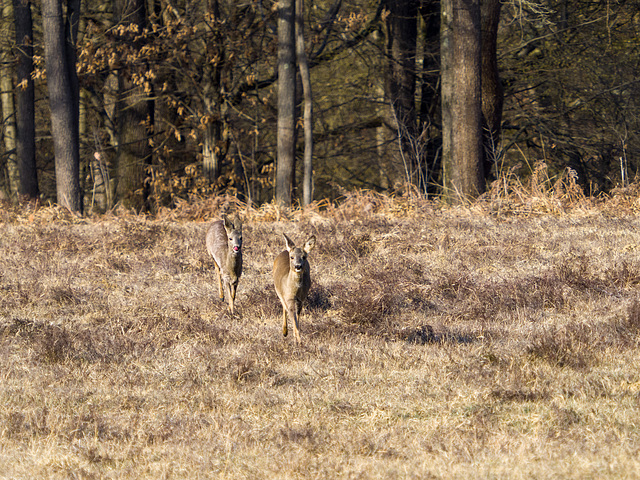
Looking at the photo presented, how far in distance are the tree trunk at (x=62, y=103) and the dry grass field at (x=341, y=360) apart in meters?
5.30

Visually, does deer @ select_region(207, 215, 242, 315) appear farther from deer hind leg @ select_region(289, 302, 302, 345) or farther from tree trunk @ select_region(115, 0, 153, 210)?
tree trunk @ select_region(115, 0, 153, 210)

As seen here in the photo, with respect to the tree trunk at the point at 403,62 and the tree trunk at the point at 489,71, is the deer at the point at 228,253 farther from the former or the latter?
the tree trunk at the point at 403,62

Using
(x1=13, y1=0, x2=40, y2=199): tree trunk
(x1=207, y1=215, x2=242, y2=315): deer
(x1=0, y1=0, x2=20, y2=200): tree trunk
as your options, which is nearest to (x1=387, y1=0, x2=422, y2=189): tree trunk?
(x1=13, y1=0, x2=40, y2=199): tree trunk

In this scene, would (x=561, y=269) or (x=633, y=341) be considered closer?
(x=633, y=341)

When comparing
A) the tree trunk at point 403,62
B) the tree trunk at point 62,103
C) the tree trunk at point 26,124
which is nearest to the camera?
the tree trunk at point 62,103

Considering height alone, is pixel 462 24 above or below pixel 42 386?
above

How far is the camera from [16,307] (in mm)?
8930

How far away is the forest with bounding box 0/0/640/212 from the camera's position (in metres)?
17.4

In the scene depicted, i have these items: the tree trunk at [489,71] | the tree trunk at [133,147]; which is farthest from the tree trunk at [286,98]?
the tree trunk at [133,147]

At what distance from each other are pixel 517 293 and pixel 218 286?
→ 370 cm

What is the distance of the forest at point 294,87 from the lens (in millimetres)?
17359

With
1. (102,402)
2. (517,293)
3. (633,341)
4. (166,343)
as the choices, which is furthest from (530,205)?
(102,402)

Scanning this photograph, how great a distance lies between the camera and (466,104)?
15.6 meters

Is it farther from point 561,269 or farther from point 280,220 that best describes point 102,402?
point 280,220
